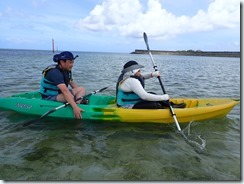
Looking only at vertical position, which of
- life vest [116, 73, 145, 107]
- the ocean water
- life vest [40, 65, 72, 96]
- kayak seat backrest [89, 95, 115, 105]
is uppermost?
life vest [40, 65, 72, 96]

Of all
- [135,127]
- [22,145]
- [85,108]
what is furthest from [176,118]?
[22,145]

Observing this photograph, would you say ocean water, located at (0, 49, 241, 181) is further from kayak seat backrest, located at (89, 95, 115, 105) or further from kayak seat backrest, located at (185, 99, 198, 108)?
kayak seat backrest, located at (89, 95, 115, 105)

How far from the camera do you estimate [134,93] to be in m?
5.49

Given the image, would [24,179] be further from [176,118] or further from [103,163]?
[176,118]

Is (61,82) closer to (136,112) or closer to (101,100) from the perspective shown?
(101,100)

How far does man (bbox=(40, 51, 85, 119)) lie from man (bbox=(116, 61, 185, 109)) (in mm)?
997

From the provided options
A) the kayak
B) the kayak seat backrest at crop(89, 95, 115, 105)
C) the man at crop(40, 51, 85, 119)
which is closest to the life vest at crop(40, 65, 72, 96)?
the man at crop(40, 51, 85, 119)

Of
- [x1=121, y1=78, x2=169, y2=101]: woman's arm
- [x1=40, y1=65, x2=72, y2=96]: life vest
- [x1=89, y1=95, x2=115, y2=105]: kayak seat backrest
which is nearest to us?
[x1=121, y1=78, x2=169, y2=101]: woman's arm

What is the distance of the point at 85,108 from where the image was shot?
222 inches

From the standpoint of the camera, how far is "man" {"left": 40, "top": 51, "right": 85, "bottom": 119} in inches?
211

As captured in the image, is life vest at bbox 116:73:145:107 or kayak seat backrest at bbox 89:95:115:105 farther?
kayak seat backrest at bbox 89:95:115:105

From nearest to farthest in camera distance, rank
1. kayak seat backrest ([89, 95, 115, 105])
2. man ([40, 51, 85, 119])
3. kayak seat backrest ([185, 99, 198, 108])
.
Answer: man ([40, 51, 85, 119])
kayak seat backrest ([185, 99, 198, 108])
kayak seat backrest ([89, 95, 115, 105])

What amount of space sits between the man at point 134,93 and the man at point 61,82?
100 cm

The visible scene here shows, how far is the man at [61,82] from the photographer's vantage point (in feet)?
17.6
